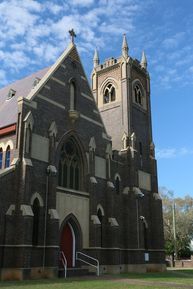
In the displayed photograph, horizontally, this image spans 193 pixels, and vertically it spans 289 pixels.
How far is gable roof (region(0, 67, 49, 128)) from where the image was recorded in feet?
92.1

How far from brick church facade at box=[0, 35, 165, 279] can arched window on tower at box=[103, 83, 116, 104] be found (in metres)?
0.12

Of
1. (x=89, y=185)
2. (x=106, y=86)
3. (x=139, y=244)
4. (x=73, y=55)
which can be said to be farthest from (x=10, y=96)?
(x=139, y=244)

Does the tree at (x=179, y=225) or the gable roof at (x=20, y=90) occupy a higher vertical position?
the gable roof at (x=20, y=90)

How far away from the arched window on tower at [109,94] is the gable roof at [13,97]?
31.3ft

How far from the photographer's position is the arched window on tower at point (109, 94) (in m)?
41.8

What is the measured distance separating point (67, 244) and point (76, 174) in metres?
5.33

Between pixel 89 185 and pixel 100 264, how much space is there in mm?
6051

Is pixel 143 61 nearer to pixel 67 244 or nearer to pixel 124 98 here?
pixel 124 98

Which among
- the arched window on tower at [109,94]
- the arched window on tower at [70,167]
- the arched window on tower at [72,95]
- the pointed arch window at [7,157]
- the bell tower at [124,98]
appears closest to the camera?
the pointed arch window at [7,157]

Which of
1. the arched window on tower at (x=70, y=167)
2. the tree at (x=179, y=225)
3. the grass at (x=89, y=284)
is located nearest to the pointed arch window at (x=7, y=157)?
the arched window on tower at (x=70, y=167)

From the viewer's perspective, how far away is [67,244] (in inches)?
1114

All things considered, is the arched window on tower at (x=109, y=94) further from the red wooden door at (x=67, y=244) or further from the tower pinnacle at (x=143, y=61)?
the red wooden door at (x=67, y=244)

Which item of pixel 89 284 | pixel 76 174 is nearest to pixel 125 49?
pixel 76 174

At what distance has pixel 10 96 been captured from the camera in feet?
107
